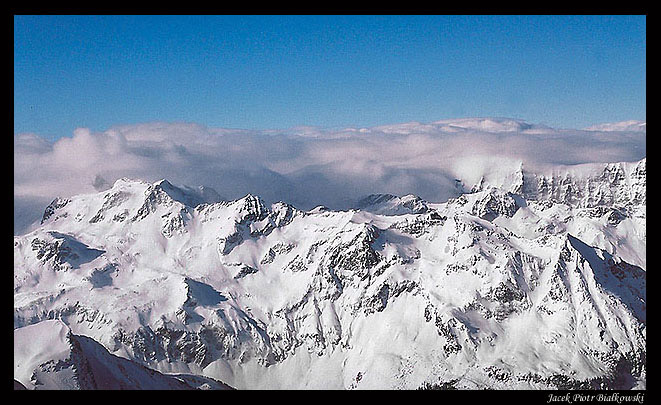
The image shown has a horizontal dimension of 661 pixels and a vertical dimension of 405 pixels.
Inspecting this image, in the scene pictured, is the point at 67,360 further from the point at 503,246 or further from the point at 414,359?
the point at 503,246

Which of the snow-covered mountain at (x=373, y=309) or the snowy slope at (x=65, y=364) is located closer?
the snowy slope at (x=65, y=364)

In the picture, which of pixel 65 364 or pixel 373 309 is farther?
pixel 373 309

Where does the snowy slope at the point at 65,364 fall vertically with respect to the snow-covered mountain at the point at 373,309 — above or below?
above

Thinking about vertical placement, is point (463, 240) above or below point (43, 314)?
above

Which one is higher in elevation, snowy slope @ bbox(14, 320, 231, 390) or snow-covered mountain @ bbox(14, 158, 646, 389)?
snowy slope @ bbox(14, 320, 231, 390)

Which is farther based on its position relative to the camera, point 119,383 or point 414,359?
point 414,359

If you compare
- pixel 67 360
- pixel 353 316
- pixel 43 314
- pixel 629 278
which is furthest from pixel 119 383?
pixel 629 278

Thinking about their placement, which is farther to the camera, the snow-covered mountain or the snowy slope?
the snow-covered mountain

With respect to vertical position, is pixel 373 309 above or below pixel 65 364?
below
